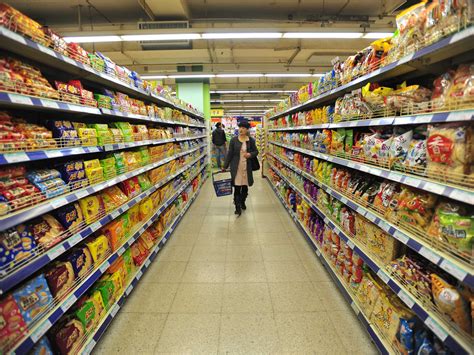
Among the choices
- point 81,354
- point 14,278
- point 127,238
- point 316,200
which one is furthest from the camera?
point 316,200

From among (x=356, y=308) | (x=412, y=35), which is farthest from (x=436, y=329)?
(x=412, y=35)

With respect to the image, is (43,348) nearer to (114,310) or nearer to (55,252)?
(55,252)

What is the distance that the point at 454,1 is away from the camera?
4.15 ft

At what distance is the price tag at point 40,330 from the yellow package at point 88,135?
49.0 inches

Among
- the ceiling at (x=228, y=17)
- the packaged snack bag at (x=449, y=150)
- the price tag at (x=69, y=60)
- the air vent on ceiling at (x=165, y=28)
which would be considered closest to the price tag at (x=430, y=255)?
the packaged snack bag at (x=449, y=150)

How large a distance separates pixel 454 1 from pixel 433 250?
128 centimetres

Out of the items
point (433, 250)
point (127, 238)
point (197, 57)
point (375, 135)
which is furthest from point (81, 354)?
point (197, 57)

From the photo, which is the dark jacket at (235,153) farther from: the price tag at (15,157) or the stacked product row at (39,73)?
the price tag at (15,157)

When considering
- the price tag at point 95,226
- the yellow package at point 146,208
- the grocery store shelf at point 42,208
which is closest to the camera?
the grocery store shelf at point 42,208

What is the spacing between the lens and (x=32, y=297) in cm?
139

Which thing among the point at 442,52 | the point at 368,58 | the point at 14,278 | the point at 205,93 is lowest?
the point at 14,278

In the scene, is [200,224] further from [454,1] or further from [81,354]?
[454,1]

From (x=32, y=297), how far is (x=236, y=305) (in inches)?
63.0

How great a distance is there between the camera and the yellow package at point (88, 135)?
199cm
